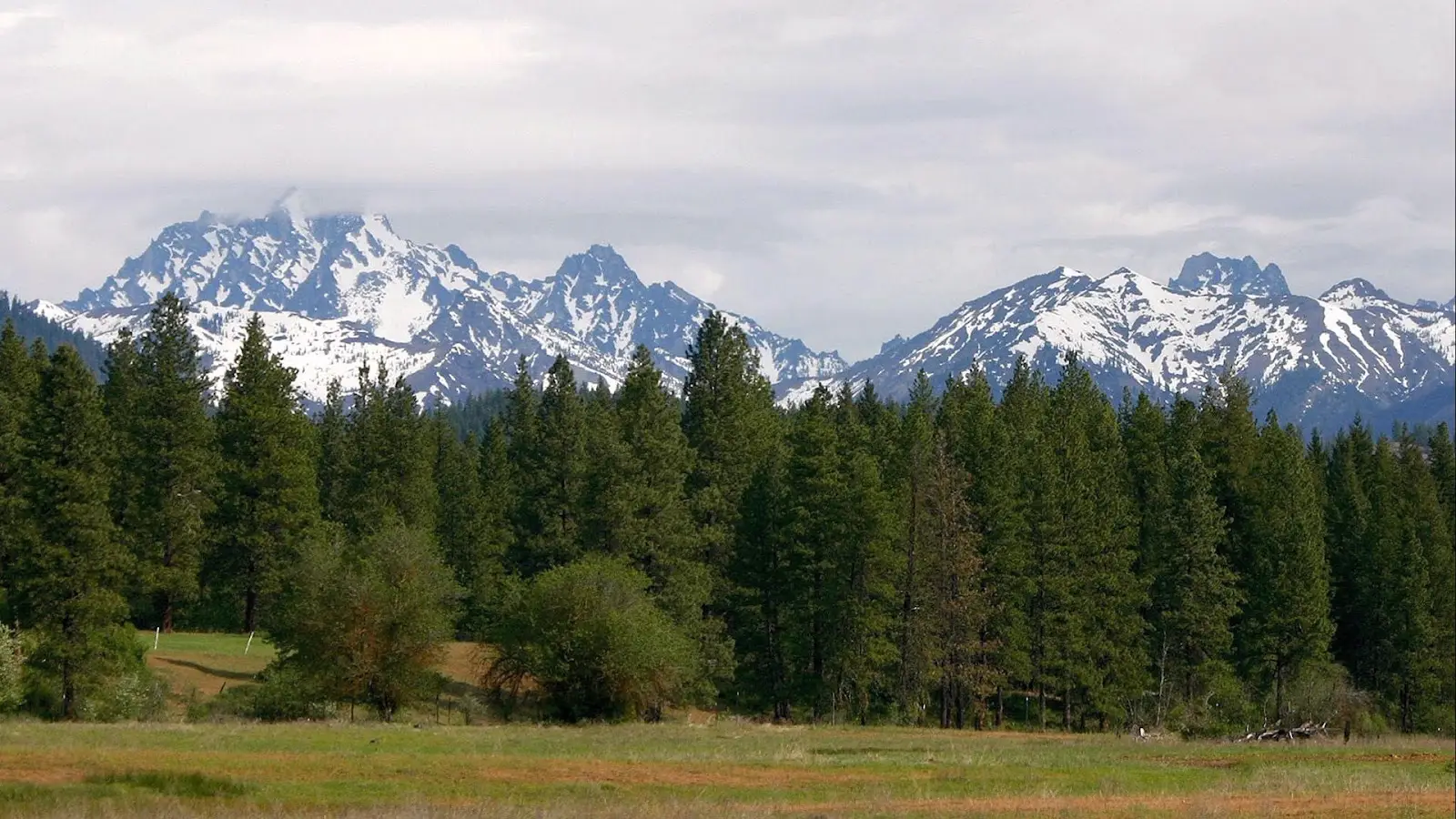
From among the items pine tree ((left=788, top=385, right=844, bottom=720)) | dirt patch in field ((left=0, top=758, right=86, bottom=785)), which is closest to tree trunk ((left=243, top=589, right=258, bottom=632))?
pine tree ((left=788, top=385, right=844, bottom=720))

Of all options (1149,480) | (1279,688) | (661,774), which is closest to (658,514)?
(1149,480)

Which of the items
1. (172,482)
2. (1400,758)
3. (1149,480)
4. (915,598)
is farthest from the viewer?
(1149,480)

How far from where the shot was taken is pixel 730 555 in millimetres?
83438

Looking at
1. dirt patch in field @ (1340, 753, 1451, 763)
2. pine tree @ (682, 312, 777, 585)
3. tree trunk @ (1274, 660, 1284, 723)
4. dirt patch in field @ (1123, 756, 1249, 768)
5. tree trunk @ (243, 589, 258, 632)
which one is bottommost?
dirt patch in field @ (1123, 756, 1249, 768)

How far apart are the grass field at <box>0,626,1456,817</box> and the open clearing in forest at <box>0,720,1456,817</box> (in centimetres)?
9

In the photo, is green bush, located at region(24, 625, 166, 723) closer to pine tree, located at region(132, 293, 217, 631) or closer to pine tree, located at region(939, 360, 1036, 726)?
pine tree, located at region(132, 293, 217, 631)

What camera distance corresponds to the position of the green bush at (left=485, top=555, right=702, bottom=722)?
207ft

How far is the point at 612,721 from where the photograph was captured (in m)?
63.9

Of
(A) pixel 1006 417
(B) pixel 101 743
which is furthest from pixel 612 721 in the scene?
(A) pixel 1006 417

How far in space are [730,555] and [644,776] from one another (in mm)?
44669

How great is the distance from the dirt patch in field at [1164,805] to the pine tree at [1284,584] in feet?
149

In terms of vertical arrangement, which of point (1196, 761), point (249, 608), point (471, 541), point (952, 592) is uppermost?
point (471, 541)

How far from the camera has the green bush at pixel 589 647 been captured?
63.0 m

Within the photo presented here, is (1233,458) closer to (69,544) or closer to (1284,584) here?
(1284,584)
